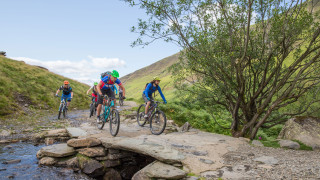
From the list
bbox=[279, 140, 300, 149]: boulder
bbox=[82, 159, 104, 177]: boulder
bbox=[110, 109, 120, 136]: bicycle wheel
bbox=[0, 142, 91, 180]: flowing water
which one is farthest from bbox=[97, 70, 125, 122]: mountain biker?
bbox=[279, 140, 300, 149]: boulder

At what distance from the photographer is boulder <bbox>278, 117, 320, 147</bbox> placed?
31.3 ft

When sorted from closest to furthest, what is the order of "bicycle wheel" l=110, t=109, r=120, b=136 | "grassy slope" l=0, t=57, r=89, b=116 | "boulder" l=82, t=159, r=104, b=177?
"boulder" l=82, t=159, r=104, b=177 → "bicycle wheel" l=110, t=109, r=120, b=136 → "grassy slope" l=0, t=57, r=89, b=116

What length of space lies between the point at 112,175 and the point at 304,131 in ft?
28.7

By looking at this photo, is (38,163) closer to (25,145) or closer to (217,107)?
(25,145)

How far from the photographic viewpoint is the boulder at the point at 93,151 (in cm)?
865

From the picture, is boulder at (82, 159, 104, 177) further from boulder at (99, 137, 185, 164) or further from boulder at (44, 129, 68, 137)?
boulder at (44, 129, 68, 137)

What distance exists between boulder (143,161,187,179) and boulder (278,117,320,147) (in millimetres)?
6946

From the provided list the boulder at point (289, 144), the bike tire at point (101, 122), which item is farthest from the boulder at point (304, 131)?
the bike tire at point (101, 122)

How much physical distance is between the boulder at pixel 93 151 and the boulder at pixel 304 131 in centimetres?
874

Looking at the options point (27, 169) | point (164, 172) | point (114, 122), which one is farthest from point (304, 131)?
point (27, 169)

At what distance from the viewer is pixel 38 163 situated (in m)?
8.29

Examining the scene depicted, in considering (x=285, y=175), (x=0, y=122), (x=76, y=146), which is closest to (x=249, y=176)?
(x=285, y=175)

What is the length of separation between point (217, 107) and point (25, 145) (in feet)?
35.6

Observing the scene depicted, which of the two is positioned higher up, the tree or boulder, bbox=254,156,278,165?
the tree
